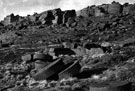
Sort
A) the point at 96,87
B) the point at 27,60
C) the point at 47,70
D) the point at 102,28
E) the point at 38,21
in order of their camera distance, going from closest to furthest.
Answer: the point at 96,87 < the point at 47,70 < the point at 27,60 < the point at 102,28 < the point at 38,21

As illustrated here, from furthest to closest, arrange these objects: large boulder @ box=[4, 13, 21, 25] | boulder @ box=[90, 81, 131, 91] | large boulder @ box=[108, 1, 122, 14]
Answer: large boulder @ box=[4, 13, 21, 25], large boulder @ box=[108, 1, 122, 14], boulder @ box=[90, 81, 131, 91]

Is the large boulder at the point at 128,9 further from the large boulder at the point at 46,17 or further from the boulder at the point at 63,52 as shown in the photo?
the boulder at the point at 63,52

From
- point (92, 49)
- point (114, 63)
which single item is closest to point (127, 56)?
point (114, 63)

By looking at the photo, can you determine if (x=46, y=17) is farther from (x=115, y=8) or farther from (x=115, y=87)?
(x=115, y=87)

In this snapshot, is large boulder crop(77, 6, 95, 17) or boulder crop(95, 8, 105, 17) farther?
large boulder crop(77, 6, 95, 17)

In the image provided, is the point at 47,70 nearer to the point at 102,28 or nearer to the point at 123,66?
the point at 123,66

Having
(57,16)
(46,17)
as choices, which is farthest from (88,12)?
(46,17)

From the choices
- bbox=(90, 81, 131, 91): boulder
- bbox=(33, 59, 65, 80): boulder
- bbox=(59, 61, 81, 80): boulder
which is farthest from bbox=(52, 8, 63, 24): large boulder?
bbox=(90, 81, 131, 91): boulder

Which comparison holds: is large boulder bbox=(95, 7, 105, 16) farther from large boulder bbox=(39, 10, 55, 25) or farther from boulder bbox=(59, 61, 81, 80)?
boulder bbox=(59, 61, 81, 80)

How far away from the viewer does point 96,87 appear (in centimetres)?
660

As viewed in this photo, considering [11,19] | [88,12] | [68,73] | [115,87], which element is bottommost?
[68,73]

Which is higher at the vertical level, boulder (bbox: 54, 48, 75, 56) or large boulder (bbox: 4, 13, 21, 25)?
large boulder (bbox: 4, 13, 21, 25)

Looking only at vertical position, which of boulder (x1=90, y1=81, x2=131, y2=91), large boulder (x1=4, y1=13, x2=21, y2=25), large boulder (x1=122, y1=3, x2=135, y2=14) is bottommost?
boulder (x1=90, y1=81, x2=131, y2=91)

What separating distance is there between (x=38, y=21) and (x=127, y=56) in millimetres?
29404
